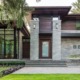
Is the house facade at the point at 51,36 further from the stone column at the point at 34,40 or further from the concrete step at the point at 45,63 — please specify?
the concrete step at the point at 45,63

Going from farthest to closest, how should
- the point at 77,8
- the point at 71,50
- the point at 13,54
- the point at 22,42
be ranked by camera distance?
the point at 77,8, the point at 22,42, the point at 71,50, the point at 13,54

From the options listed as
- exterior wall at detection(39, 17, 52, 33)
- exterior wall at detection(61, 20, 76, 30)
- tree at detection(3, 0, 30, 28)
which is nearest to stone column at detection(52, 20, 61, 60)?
exterior wall at detection(39, 17, 52, 33)

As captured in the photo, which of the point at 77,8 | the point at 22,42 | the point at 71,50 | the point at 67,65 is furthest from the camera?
the point at 77,8

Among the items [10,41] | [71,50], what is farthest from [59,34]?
[10,41]

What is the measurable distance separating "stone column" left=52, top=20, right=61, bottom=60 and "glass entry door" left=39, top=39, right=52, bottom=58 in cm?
185

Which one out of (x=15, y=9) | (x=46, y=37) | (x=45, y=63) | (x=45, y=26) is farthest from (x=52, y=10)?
(x=15, y=9)

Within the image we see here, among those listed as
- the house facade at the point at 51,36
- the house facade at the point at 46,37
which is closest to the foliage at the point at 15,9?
the house facade at the point at 46,37

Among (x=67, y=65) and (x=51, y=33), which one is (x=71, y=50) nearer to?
(x=51, y=33)

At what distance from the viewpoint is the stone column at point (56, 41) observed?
31022 millimetres

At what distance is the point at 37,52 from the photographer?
101 ft

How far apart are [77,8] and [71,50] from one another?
22967mm

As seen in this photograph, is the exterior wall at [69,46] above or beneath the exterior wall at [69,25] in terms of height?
beneath

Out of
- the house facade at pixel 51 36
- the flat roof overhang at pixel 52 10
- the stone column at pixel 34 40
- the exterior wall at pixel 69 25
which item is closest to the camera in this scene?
the stone column at pixel 34 40

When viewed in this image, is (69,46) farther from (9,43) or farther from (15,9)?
(15,9)
